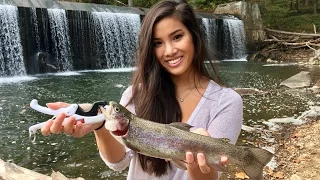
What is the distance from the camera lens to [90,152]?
585 cm

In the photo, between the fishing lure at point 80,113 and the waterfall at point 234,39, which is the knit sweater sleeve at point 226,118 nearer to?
the fishing lure at point 80,113

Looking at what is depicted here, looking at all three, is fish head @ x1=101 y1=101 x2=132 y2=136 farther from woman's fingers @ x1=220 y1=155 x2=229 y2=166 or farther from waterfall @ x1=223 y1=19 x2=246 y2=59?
waterfall @ x1=223 y1=19 x2=246 y2=59

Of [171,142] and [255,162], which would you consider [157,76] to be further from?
[255,162]

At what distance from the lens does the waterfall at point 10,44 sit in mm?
14398

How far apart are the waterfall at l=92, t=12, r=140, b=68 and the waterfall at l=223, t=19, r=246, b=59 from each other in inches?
310

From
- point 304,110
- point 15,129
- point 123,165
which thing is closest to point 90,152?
point 15,129

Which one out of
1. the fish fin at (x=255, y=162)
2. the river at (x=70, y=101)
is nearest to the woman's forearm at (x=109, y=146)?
the fish fin at (x=255, y=162)

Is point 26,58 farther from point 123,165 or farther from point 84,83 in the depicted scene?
point 123,165

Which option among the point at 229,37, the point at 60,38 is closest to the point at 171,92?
the point at 60,38

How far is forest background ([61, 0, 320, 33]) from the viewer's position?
26422mm

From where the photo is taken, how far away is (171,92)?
2166 mm

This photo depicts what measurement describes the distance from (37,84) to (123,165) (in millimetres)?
10433

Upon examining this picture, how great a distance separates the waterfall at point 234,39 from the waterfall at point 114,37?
7.86 metres

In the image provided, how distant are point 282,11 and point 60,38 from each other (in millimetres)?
21488
